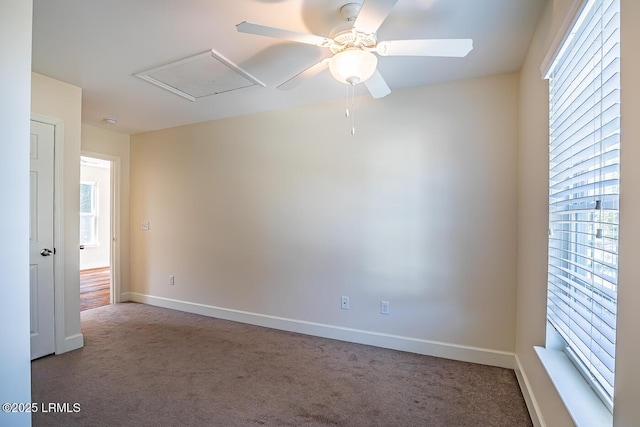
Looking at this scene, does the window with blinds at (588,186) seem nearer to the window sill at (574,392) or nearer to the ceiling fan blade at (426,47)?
the window sill at (574,392)

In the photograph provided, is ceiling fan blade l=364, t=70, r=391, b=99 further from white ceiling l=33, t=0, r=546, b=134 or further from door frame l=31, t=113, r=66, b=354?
door frame l=31, t=113, r=66, b=354

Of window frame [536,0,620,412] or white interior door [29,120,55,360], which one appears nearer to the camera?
window frame [536,0,620,412]

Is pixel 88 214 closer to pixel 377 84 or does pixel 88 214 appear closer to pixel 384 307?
pixel 384 307

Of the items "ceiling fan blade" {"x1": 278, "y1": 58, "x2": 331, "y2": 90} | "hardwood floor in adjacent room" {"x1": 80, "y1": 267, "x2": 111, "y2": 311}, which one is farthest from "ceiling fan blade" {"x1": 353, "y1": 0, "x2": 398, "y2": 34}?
"hardwood floor in adjacent room" {"x1": 80, "y1": 267, "x2": 111, "y2": 311}

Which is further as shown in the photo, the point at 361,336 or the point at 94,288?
the point at 94,288

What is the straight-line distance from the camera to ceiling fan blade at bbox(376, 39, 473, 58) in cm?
152

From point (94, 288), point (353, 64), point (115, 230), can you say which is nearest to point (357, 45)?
point (353, 64)

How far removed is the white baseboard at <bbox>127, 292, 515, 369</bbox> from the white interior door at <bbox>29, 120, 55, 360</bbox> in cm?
150

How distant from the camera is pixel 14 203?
1.08m

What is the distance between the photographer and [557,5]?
1535mm

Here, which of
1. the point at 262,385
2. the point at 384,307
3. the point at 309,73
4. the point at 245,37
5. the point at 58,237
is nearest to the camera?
the point at 309,73

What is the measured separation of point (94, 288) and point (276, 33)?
5.68 m

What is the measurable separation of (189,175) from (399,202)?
2770mm

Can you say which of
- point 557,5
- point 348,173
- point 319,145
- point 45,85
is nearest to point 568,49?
point 557,5
